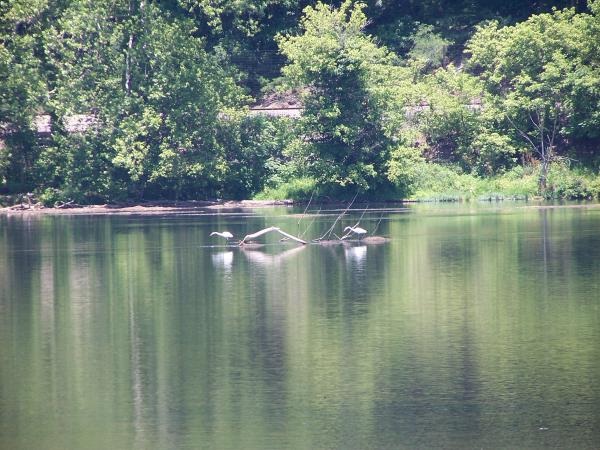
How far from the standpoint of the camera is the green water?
13703 mm

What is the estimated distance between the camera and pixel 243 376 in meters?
16.4

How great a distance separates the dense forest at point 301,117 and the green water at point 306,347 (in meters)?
19.4

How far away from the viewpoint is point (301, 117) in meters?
54.1

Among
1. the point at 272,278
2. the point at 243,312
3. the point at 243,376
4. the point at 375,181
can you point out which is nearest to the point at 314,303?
the point at 243,312

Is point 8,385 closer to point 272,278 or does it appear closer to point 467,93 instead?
point 272,278

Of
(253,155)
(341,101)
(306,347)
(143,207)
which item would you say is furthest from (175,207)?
(306,347)

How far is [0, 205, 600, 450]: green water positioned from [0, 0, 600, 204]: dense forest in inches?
763

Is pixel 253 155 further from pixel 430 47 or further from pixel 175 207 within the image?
pixel 430 47

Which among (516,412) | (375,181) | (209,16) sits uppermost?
(209,16)

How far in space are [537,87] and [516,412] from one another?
128 feet

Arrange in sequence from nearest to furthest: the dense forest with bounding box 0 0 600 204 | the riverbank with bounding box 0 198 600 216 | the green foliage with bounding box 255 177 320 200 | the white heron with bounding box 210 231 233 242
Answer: the white heron with bounding box 210 231 233 242 < the dense forest with bounding box 0 0 600 204 < the riverbank with bounding box 0 198 600 216 < the green foliage with bounding box 255 177 320 200

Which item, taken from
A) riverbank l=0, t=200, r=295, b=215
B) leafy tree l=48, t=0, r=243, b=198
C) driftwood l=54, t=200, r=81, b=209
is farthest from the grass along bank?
driftwood l=54, t=200, r=81, b=209

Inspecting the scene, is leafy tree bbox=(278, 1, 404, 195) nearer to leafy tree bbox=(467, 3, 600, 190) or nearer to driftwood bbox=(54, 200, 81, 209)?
leafy tree bbox=(467, 3, 600, 190)

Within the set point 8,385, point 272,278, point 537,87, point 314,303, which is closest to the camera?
point 8,385
